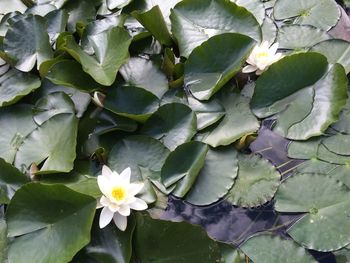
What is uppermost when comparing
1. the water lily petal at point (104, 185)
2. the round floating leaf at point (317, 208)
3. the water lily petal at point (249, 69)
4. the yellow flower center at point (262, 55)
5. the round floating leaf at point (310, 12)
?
the yellow flower center at point (262, 55)

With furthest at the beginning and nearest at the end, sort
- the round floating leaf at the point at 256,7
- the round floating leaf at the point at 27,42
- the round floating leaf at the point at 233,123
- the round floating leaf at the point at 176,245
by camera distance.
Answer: the round floating leaf at the point at 256,7, the round floating leaf at the point at 27,42, the round floating leaf at the point at 233,123, the round floating leaf at the point at 176,245

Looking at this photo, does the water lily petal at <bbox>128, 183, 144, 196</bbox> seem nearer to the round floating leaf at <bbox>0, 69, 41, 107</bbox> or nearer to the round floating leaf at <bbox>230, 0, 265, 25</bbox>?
the round floating leaf at <bbox>0, 69, 41, 107</bbox>

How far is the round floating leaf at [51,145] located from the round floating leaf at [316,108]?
687mm

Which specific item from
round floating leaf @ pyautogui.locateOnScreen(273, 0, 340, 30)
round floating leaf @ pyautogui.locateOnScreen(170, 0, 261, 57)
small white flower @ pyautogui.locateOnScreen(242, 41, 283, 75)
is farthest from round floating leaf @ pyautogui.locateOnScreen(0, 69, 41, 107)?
round floating leaf @ pyautogui.locateOnScreen(273, 0, 340, 30)

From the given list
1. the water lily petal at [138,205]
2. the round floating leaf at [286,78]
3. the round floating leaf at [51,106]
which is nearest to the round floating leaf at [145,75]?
the round floating leaf at [51,106]

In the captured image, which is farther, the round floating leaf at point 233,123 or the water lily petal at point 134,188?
the round floating leaf at point 233,123

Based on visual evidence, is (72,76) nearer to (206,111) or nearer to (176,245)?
(206,111)

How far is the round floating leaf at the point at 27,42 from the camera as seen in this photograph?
1.75m

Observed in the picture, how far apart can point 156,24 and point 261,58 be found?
39cm

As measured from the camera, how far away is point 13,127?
162 centimetres

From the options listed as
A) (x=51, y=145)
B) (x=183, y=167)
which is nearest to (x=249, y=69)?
(x=183, y=167)

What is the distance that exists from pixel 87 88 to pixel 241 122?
0.54m

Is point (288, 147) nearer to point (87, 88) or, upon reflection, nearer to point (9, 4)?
point (87, 88)

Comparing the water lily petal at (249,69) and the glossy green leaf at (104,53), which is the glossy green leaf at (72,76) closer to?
the glossy green leaf at (104,53)
